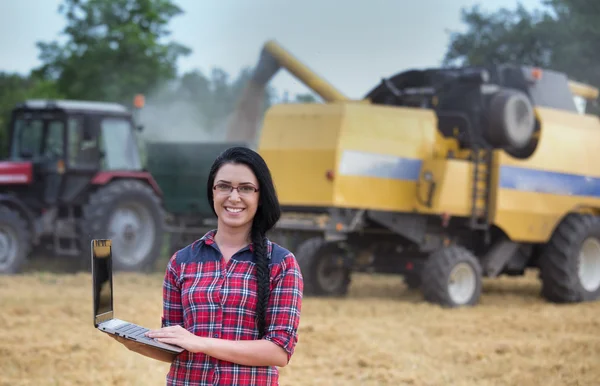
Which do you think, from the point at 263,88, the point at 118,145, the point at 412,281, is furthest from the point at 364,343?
the point at 263,88

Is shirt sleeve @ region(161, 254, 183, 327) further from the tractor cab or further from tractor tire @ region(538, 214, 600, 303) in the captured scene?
the tractor cab

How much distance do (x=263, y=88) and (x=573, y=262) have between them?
6.39 metres

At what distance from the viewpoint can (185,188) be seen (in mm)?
16125

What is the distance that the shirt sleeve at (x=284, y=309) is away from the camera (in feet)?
10.2

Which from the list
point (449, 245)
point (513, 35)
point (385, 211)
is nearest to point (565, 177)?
point (449, 245)

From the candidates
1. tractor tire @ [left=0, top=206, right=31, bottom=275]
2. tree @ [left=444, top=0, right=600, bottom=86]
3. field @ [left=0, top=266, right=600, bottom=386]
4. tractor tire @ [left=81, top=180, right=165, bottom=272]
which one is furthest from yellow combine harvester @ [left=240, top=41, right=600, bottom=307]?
tree @ [left=444, top=0, right=600, bottom=86]

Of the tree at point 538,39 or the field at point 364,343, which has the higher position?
the tree at point 538,39

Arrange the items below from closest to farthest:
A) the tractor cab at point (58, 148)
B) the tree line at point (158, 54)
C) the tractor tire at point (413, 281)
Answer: the tractor tire at point (413, 281)
the tractor cab at point (58, 148)
the tree line at point (158, 54)

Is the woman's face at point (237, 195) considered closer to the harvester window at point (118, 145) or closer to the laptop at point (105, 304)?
the laptop at point (105, 304)

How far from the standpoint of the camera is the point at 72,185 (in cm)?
1391

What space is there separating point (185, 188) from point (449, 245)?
5.44 metres

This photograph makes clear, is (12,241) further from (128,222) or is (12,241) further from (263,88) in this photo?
(263,88)

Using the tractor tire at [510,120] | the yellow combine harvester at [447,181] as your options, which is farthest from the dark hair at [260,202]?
the tractor tire at [510,120]

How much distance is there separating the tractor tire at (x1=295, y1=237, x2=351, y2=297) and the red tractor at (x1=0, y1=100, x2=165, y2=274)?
10.6 feet
